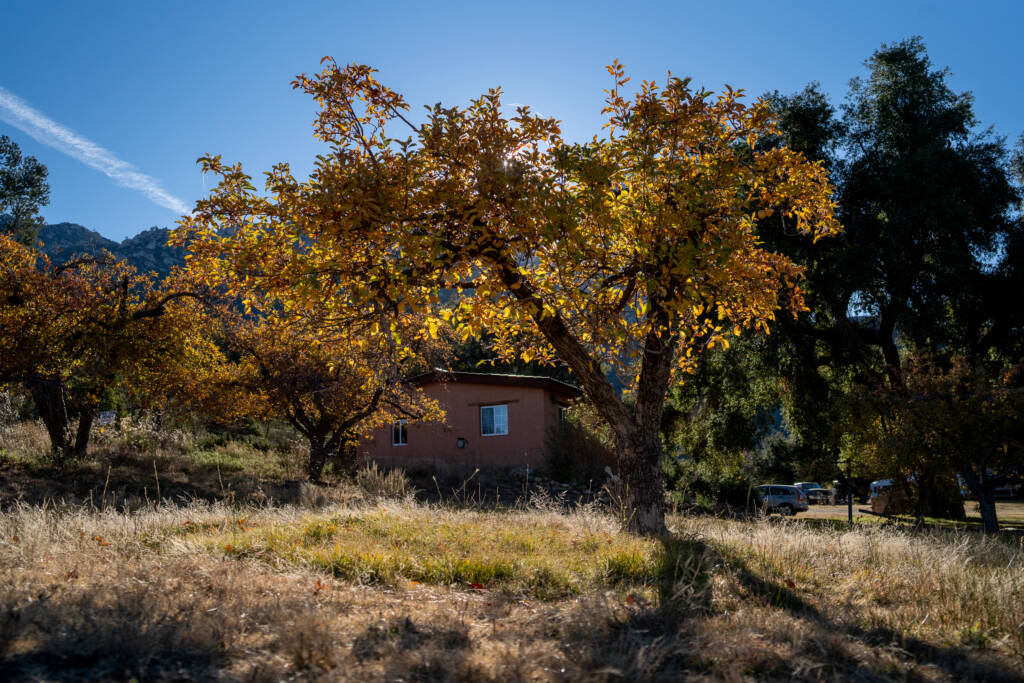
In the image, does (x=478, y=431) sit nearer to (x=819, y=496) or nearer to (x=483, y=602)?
(x=483, y=602)

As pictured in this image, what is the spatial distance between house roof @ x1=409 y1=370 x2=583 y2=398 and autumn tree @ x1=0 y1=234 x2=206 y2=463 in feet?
29.4

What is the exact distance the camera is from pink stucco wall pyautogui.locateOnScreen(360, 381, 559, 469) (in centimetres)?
2267

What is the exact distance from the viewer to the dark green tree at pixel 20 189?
1176 inches

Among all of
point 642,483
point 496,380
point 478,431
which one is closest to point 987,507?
point 642,483

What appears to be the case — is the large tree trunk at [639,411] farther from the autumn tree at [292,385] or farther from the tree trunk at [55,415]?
the tree trunk at [55,415]

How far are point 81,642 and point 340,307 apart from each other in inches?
176

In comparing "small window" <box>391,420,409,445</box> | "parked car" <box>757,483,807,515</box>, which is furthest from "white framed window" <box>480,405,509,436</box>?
"parked car" <box>757,483,807,515</box>

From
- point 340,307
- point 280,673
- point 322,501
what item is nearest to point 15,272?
point 322,501

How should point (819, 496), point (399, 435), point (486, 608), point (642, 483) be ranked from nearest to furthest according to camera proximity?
point (486, 608)
point (642, 483)
point (399, 435)
point (819, 496)

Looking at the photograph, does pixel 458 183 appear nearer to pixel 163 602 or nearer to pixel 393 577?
pixel 393 577

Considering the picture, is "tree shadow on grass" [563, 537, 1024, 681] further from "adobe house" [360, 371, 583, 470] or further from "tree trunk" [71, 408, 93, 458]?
"adobe house" [360, 371, 583, 470]

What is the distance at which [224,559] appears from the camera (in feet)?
17.7

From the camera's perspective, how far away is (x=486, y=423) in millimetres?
23828

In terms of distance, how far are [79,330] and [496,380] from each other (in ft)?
43.2
